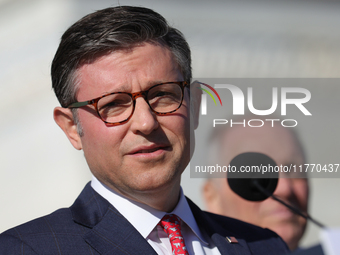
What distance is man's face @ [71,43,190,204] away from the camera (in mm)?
1446

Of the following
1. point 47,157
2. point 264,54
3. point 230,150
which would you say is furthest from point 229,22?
point 47,157

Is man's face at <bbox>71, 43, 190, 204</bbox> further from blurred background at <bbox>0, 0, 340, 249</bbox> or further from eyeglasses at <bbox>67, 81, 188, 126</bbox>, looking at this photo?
blurred background at <bbox>0, 0, 340, 249</bbox>

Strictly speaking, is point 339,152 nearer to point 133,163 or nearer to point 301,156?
point 301,156

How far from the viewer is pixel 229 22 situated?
143 inches

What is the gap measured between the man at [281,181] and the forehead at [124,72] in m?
0.94

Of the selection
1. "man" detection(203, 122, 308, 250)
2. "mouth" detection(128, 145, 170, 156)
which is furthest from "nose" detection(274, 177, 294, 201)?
"mouth" detection(128, 145, 170, 156)

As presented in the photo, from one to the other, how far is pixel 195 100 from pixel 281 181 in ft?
2.42

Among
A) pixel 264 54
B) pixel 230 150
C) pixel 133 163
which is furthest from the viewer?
pixel 264 54

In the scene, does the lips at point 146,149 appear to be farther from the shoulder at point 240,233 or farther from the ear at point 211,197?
the ear at point 211,197

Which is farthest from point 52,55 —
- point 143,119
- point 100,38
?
point 143,119

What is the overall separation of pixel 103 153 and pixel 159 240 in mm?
413

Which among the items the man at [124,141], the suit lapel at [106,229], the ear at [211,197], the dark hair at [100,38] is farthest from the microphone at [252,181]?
the ear at [211,197]

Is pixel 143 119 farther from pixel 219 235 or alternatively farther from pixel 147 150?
pixel 219 235

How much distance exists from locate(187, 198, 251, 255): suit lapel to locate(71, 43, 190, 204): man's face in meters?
0.25
